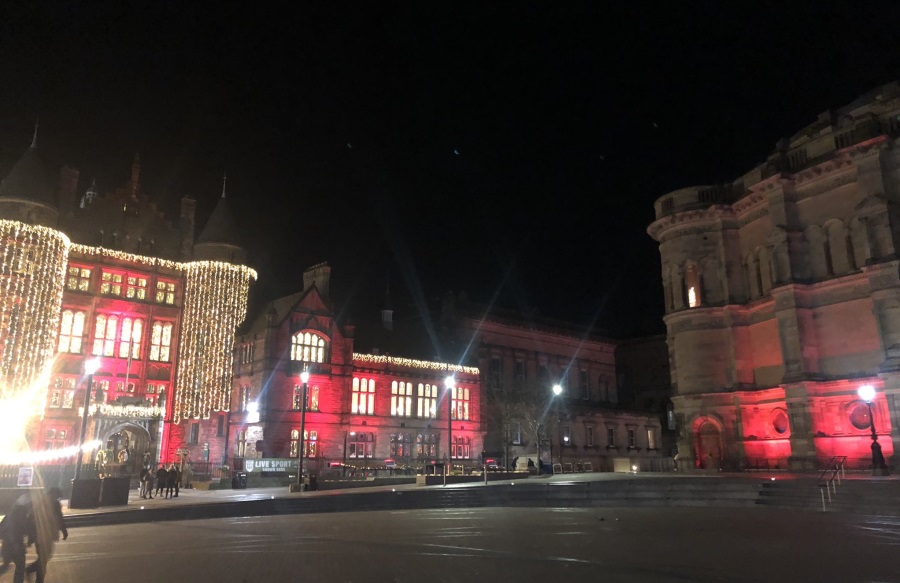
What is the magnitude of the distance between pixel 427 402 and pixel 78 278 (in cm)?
3045

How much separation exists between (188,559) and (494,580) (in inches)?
262

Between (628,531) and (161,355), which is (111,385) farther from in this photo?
(628,531)

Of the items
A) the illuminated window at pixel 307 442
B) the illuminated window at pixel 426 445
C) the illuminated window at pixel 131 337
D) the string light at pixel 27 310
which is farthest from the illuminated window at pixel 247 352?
the illuminated window at pixel 426 445

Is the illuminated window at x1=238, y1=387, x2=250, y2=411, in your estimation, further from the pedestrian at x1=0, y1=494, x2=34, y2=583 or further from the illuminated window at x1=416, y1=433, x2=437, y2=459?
the pedestrian at x1=0, y1=494, x2=34, y2=583

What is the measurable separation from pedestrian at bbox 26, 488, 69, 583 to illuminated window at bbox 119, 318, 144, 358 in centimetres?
3836

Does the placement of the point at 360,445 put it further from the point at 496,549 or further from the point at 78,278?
the point at 496,549

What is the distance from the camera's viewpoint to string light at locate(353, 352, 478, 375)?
5359cm

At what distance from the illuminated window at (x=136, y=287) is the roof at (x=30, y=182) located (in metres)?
7.68

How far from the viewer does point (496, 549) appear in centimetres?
1367

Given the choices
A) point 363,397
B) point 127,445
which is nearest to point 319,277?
point 363,397

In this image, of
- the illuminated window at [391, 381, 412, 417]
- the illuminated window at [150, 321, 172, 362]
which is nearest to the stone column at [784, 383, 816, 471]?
the illuminated window at [391, 381, 412, 417]

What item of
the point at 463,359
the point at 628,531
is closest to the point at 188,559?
the point at 628,531

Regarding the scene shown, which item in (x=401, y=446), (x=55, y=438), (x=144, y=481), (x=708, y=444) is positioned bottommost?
(x=144, y=481)

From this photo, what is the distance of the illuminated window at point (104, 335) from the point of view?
4594cm
